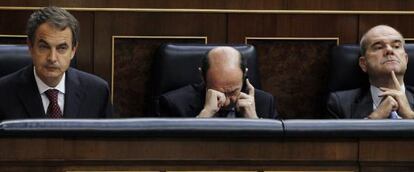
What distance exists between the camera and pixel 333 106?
84.1 inches

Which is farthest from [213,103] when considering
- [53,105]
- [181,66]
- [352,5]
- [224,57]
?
[352,5]

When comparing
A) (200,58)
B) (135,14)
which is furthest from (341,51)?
(135,14)

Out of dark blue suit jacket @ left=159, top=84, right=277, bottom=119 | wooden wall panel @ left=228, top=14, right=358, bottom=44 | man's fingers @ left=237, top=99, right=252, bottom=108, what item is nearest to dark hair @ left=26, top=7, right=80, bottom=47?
dark blue suit jacket @ left=159, top=84, right=277, bottom=119

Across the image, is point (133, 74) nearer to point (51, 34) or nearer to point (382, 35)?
point (51, 34)

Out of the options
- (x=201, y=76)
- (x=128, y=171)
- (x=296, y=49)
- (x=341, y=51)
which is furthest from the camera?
(x=296, y=49)

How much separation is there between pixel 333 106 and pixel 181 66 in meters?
0.40

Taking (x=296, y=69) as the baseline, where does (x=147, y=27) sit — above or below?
above

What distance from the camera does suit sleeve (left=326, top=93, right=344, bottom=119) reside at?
213 centimetres

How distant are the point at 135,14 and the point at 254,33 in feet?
1.12

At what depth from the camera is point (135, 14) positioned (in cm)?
234

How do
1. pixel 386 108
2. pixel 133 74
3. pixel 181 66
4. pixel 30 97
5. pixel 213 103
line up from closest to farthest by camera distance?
pixel 30 97 → pixel 213 103 → pixel 386 108 → pixel 181 66 → pixel 133 74

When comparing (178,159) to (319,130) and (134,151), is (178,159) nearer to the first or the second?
(134,151)

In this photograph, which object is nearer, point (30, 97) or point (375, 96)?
point (30, 97)

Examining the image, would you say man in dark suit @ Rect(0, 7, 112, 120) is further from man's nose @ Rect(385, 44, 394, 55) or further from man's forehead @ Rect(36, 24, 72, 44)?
man's nose @ Rect(385, 44, 394, 55)
